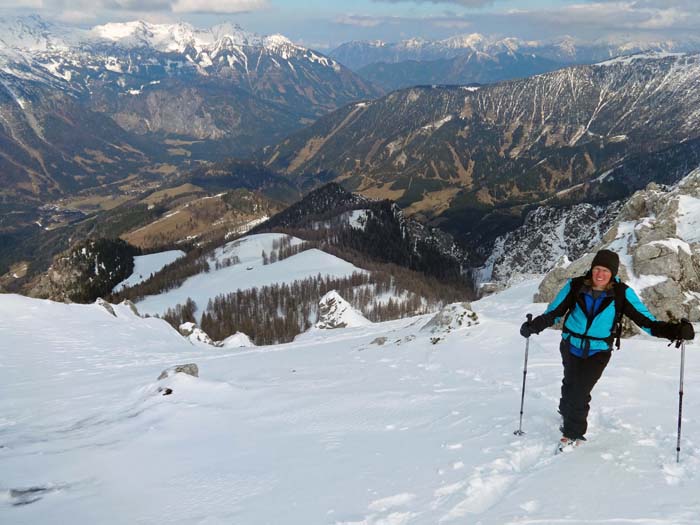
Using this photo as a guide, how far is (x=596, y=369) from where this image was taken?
9.94 meters

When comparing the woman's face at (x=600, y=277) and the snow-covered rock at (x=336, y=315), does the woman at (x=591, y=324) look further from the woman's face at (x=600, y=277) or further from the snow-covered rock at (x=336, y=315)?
the snow-covered rock at (x=336, y=315)

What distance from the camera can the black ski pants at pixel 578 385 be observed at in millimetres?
9945

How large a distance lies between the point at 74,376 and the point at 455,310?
24.2 m

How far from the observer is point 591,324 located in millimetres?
9609

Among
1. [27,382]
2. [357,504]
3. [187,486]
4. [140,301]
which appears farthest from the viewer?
[140,301]

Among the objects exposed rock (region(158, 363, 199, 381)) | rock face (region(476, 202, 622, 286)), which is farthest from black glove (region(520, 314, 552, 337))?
rock face (region(476, 202, 622, 286))

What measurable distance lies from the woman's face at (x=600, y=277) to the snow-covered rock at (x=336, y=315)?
228ft

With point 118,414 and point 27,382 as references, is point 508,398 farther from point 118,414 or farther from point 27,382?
point 27,382

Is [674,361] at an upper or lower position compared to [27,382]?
upper

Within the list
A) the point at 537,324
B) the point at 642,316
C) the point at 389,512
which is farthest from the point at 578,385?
the point at 389,512

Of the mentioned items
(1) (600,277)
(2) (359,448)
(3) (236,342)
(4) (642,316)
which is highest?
(1) (600,277)

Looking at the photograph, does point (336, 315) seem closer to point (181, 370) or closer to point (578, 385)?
point (181, 370)

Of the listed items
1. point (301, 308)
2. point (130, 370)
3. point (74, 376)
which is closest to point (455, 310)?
point (130, 370)

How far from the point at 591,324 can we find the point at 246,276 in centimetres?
17034
